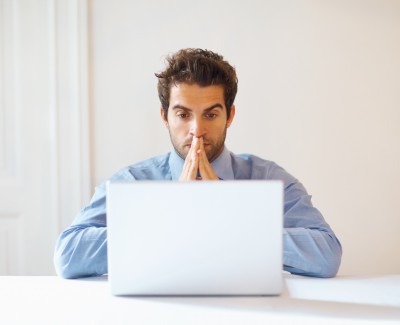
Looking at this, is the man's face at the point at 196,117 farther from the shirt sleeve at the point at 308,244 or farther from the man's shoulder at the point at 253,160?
the shirt sleeve at the point at 308,244

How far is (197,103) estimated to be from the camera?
1.76m

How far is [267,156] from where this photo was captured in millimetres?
2547

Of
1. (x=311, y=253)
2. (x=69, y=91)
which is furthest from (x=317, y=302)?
(x=69, y=91)

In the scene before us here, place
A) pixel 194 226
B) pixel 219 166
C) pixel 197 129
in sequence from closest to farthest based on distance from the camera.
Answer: pixel 194 226 → pixel 197 129 → pixel 219 166

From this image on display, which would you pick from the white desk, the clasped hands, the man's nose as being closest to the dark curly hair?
the man's nose

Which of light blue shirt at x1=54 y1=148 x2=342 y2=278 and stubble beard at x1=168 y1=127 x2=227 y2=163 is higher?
stubble beard at x1=168 y1=127 x2=227 y2=163

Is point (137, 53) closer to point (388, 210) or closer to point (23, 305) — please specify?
point (388, 210)

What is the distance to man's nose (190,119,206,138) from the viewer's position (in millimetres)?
1744

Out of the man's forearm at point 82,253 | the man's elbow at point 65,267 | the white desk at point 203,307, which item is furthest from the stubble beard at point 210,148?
the white desk at point 203,307

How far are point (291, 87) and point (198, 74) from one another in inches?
33.3

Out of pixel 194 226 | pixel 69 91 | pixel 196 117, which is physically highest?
pixel 69 91

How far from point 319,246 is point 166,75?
0.82 meters

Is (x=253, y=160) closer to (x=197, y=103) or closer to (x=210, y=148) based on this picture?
(x=210, y=148)

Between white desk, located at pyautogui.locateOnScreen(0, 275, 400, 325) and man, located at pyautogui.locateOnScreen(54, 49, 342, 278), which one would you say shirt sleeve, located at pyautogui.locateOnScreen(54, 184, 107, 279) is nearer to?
man, located at pyautogui.locateOnScreen(54, 49, 342, 278)
